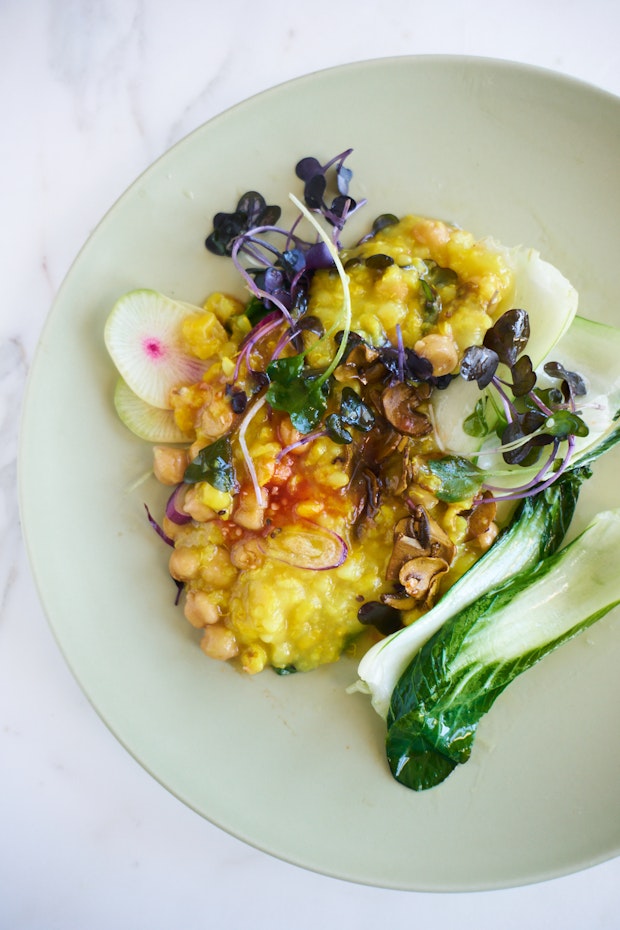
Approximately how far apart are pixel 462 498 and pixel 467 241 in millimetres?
910

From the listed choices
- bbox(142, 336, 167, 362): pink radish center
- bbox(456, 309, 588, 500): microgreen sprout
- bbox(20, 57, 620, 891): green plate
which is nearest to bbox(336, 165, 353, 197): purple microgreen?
bbox(20, 57, 620, 891): green plate

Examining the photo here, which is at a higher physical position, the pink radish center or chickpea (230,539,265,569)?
the pink radish center

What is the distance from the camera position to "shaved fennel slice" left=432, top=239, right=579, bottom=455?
2.67 metres

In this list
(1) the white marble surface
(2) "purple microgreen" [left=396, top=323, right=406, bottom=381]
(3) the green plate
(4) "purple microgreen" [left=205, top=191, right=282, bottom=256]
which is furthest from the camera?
(1) the white marble surface

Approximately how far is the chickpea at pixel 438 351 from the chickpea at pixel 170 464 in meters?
0.92

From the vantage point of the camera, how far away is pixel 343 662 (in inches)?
110

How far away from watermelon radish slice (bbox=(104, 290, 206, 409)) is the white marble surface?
58cm

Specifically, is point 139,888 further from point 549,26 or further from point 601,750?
point 549,26

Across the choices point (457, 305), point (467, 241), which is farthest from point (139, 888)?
point (467, 241)

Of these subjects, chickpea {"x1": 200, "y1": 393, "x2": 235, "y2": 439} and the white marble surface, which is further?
the white marble surface

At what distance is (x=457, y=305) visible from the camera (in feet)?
8.75

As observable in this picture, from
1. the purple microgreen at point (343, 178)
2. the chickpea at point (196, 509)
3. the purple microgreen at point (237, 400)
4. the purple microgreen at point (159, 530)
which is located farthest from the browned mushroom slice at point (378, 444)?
the purple microgreen at point (343, 178)

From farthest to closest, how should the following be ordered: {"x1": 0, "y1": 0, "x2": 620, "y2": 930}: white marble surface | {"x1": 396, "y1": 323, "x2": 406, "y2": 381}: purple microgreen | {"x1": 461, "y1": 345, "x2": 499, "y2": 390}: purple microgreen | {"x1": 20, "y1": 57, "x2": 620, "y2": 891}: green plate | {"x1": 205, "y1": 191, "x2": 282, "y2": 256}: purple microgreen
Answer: {"x1": 0, "y1": 0, "x2": 620, "y2": 930}: white marble surface, {"x1": 205, "y1": 191, "x2": 282, "y2": 256}: purple microgreen, {"x1": 20, "y1": 57, "x2": 620, "y2": 891}: green plate, {"x1": 396, "y1": 323, "x2": 406, "y2": 381}: purple microgreen, {"x1": 461, "y1": 345, "x2": 499, "y2": 390}: purple microgreen

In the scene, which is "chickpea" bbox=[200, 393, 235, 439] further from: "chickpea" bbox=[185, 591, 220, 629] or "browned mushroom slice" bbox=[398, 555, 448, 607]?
"browned mushroom slice" bbox=[398, 555, 448, 607]
